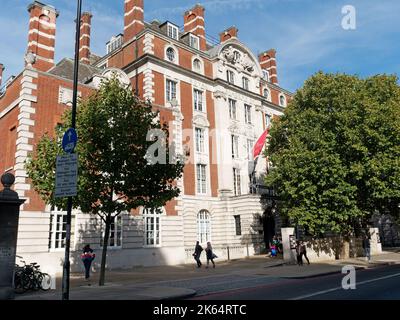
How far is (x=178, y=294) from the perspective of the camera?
12.2 metres

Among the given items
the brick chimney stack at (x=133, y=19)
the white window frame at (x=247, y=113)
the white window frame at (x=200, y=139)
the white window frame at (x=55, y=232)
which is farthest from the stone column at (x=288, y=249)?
the brick chimney stack at (x=133, y=19)

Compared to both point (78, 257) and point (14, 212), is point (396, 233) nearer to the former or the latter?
point (78, 257)

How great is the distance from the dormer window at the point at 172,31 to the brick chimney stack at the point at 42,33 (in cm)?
1119

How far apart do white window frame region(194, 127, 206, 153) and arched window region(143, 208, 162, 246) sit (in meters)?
9.51

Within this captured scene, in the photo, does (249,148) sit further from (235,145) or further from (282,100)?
(282,100)

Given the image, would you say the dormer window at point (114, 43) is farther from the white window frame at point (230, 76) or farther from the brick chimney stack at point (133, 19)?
the white window frame at point (230, 76)

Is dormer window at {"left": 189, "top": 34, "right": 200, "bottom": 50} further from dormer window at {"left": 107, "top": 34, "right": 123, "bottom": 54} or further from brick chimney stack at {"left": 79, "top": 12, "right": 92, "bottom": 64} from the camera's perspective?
brick chimney stack at {"left": 79, "top": 12, "right": 92, "bottom": 64}

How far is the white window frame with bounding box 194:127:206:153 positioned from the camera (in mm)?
35500

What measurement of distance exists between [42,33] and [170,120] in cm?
1221

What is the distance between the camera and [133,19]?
117ft

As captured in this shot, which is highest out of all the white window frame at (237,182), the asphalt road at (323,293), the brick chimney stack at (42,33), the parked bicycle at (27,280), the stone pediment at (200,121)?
the brick chimney stack at (42,33)

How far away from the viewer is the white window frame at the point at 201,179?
34381mm

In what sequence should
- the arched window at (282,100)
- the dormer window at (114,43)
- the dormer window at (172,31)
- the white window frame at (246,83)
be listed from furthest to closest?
the arched window at (282,100)
the white window frame at (246,83)
the dormer window at (114,43)
the dormer window at (172,31)
